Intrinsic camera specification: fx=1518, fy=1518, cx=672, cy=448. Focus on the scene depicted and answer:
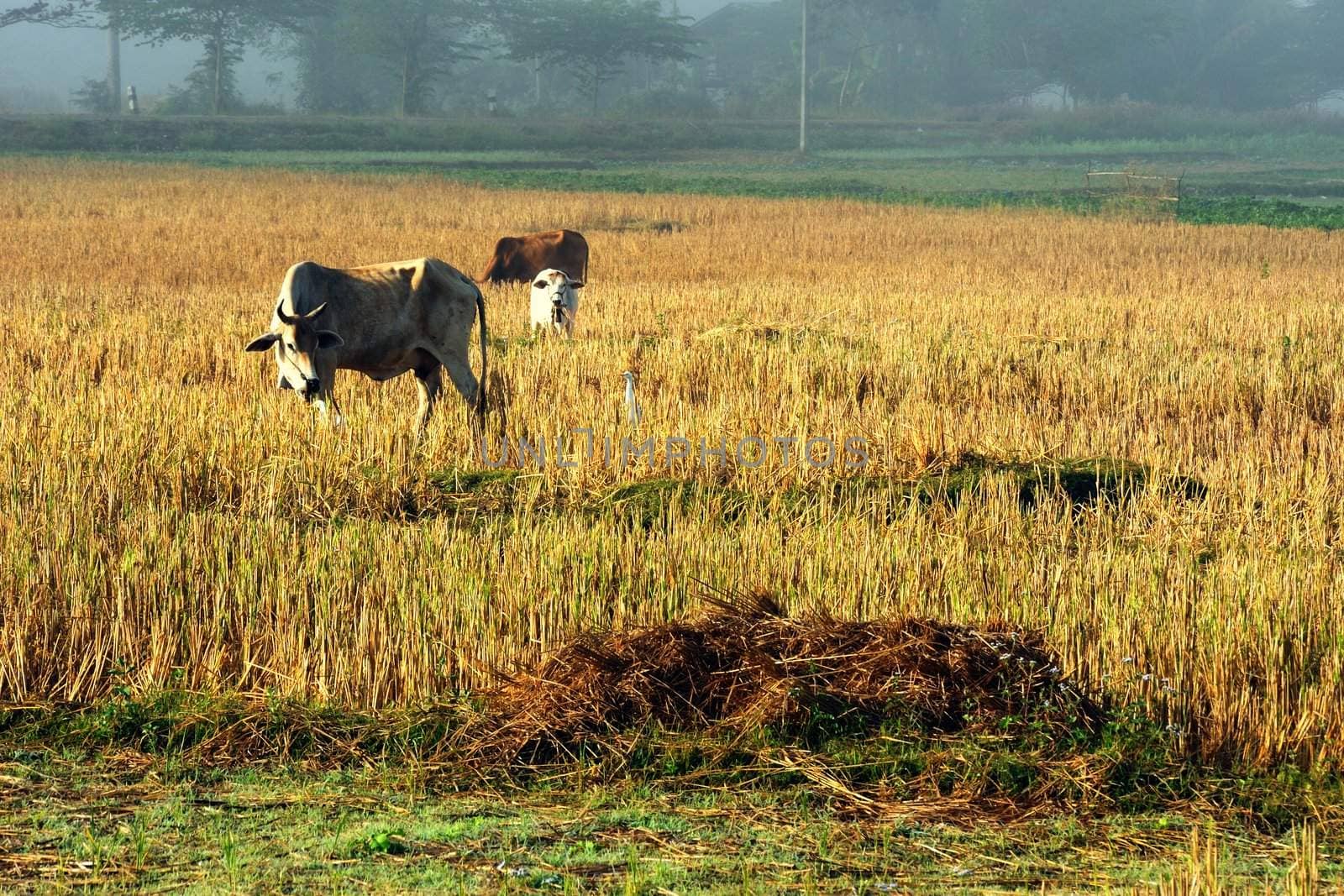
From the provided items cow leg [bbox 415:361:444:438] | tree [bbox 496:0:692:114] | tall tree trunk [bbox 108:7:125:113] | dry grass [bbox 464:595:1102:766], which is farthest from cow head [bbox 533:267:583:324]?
tall tree trunk [bbox 108:7:125:113]

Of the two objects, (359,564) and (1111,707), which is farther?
(359,564)

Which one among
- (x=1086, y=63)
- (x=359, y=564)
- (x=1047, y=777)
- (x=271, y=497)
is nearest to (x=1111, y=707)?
(x=1047, y=777)

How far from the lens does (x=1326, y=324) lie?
44.2ft

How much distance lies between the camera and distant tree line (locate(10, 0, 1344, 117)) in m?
74.9

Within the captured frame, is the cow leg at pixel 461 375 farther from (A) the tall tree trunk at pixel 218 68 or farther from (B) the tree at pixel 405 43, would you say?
(B) the tree at pixel 405 43

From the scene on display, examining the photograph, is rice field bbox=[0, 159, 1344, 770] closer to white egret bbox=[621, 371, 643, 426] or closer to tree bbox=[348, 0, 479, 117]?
white egret bbox=[621, 371, 643, 426]

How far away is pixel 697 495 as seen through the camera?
287 inches

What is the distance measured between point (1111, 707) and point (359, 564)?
2.86 m

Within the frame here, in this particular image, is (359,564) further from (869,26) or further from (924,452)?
(869,26)

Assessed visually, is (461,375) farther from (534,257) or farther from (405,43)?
(405,43)

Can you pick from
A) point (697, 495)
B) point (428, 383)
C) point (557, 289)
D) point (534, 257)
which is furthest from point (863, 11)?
point (697, 495)

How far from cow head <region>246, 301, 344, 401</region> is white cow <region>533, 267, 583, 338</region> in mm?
4093

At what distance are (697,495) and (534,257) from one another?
33.5 feet

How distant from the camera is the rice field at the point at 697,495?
5.12 meters
